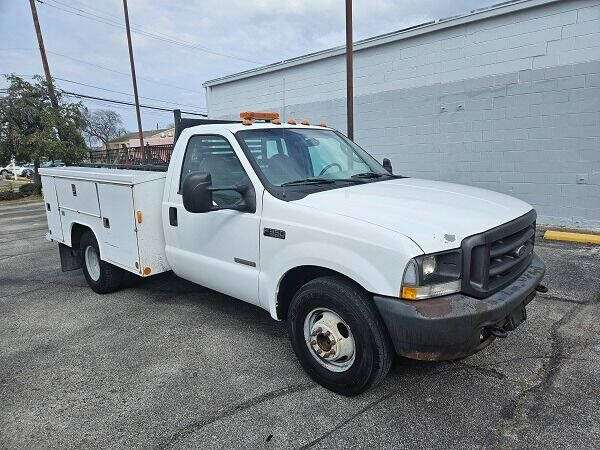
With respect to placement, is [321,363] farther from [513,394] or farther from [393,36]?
[393,36]

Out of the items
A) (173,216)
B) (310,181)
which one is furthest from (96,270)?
(310,181)

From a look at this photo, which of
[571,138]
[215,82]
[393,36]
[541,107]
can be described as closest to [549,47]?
[541,107]

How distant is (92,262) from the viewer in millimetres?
5500

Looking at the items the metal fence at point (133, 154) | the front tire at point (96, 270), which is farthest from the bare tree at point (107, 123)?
the front tire at point (96, 270)

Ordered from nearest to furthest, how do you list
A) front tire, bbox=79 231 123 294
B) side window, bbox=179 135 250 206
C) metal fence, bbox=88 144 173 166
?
1. side window, bbox=179 135 250 206
2. front tire, bbox=79 231 123 294
3. metal fence, bbox=88 144 173 166

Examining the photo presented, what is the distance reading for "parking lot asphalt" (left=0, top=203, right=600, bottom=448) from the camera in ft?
8.75

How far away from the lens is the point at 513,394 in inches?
118

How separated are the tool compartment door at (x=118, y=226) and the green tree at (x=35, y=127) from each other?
51.8 ft

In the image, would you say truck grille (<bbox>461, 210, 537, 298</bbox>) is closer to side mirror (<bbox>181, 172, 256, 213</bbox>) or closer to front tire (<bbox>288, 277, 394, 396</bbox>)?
front tire (<bbox>288, 277, 394, 396</bbox>)

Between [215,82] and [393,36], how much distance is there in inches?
279

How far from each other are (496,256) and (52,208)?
5657 mm

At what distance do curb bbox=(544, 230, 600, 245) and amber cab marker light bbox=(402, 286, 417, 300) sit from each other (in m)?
6.02

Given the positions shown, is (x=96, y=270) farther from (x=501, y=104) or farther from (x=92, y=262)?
(x=501, y=104)

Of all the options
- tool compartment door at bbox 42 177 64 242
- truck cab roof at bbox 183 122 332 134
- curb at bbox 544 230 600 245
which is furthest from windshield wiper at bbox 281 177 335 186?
curb at bbox 544 230 600 245
